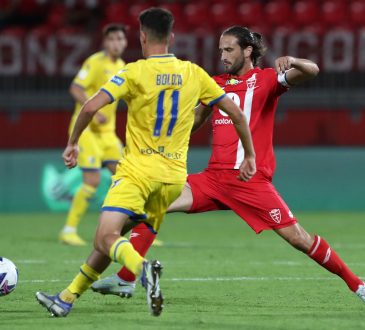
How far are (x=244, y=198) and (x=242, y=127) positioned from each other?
109cm

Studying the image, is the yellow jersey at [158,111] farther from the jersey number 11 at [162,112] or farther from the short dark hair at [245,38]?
the short dark hair at [245,38]

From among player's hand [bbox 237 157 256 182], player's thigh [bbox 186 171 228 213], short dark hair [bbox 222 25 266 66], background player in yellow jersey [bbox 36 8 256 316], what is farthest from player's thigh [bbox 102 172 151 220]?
short dark hair [bbox 222 25 266 66]

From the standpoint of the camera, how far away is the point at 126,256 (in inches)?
245

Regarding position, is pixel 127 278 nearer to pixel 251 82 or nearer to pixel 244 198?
pixel 244 198

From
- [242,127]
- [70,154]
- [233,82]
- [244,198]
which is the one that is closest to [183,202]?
[244,198]

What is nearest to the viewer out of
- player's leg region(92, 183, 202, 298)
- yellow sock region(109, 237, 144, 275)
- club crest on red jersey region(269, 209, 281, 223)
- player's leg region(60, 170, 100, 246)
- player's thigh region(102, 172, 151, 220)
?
yellow sock region(109, 237, 144, 275)

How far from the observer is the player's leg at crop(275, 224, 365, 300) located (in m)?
7.31

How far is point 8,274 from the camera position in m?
7.14

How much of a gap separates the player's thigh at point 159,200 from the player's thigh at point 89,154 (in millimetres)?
5364

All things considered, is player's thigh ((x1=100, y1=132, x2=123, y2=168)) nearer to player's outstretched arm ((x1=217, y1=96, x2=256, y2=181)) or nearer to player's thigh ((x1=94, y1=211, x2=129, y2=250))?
player's outstretched arm ((x1=217, y1=96, x2=256, y2=181))

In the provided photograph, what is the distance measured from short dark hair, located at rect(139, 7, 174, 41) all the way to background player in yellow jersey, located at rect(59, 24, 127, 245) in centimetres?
538

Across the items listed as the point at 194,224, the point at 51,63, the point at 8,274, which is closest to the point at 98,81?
the point at 194,224

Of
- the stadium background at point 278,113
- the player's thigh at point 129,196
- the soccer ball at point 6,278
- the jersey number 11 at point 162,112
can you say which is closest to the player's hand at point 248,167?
the jersey number 11 at point 162,112

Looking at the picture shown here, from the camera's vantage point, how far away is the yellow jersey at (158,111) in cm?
645
